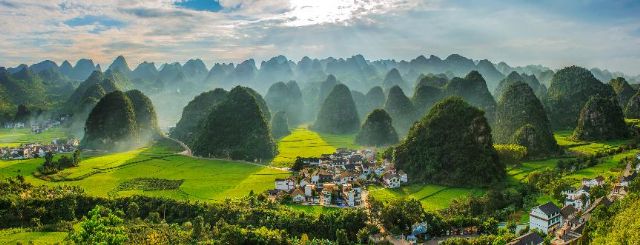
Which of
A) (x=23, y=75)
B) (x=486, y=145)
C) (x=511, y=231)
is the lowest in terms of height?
(x=511, y=231)

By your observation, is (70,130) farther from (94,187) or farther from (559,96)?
(559,96)

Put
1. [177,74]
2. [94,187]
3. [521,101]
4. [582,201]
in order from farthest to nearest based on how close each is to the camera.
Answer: [177,74] < [521,101] < [94,187] < [582,201]

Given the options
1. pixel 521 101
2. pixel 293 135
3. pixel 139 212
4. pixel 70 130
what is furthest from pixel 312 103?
Result: pixel 139 212

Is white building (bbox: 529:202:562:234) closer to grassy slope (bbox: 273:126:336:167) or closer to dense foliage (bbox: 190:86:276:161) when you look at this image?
grassy slope (bbox: 273:126:336:167)

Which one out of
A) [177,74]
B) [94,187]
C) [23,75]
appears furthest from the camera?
[177,74]

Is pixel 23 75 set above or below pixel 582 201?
above

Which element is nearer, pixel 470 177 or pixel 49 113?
pixel 470 177

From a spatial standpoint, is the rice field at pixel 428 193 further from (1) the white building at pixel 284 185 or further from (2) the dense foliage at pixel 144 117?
(2) the dense foliage at pixel 144 117
